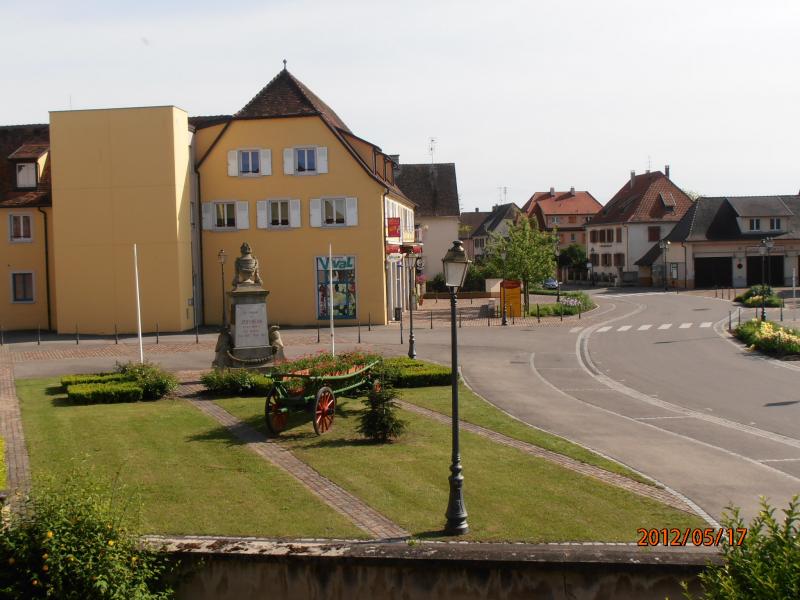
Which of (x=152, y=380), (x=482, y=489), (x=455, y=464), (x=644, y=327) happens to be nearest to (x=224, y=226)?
(x=644, y=327)

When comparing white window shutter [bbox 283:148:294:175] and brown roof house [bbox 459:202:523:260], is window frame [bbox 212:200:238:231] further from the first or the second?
brown roof house [bbox 459:202:523:260]

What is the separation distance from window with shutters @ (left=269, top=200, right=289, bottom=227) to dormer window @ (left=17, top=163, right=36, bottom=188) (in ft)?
41.2

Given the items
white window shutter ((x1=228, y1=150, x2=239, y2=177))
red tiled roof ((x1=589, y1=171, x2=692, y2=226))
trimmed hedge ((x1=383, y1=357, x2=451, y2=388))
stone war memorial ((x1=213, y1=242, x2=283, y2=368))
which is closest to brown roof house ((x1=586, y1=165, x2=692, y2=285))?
red tiled roof ((x1=589, y1=171, x2=692, y2=226))

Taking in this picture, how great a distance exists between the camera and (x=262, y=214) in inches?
1732

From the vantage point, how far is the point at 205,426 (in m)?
18.1

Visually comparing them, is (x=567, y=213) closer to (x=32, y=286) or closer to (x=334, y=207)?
(x=334, y=207)

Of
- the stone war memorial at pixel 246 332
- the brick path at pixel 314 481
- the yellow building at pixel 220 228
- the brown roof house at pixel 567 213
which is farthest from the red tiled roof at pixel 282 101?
the brown roof house at pixel 567 213

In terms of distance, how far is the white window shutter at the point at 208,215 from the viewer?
145 feet

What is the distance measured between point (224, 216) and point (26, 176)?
10.6 m

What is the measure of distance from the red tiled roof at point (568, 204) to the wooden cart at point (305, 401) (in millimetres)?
99998

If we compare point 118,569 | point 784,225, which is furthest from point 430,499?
point 784,225

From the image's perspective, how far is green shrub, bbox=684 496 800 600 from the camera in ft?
18.0

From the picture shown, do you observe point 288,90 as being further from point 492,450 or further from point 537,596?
point 537,596
